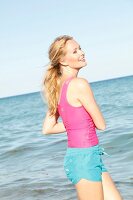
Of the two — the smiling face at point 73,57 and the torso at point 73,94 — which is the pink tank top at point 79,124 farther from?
the smiling face at point 73,57

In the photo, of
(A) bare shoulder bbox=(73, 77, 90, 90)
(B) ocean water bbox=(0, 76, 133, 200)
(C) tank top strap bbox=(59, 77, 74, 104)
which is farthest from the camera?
(B) ocean water bbox=(0, 76, 133, 200)

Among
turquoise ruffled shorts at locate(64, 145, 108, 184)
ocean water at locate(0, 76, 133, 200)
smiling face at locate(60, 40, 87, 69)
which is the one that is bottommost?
ocean water at locate(0, 76, 133, 200)

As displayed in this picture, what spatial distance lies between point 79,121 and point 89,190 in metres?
0.56

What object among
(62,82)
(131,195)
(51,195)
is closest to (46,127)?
(62,82)

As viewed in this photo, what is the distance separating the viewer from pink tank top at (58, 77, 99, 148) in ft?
10.8

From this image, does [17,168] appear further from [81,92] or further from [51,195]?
[81,92]

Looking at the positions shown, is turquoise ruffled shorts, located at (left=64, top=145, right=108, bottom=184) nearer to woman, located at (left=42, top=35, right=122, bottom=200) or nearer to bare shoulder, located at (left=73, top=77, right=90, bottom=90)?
woman, located at (left=42, top=35, right=122, bottom=200)

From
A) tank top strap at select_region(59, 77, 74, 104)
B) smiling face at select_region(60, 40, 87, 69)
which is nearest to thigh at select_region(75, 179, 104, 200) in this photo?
tank top strap at select_region(59, 77, 74, 104)

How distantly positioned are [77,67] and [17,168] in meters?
7.51

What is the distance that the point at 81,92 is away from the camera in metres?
3.21

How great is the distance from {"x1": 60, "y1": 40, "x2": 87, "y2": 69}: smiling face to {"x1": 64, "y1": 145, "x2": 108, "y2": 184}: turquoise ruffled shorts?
2.32 ft

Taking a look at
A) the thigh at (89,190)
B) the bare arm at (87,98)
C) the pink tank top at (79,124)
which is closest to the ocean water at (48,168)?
the thigh at (89,190)

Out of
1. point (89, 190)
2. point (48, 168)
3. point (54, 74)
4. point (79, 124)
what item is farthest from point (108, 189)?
point (48, 168)

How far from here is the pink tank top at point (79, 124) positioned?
328cm
